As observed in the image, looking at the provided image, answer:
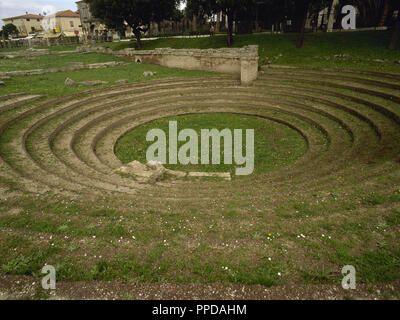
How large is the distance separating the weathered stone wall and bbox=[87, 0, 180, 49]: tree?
8.81 metres

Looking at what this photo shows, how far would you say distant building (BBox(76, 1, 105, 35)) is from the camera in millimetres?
67062

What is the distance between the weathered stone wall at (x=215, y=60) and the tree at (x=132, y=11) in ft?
28.9

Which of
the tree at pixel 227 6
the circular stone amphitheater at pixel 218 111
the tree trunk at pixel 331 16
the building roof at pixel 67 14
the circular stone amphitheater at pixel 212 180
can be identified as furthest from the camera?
the building roof at pixel 67 14

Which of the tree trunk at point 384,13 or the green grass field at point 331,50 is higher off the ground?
the tree trunk at point 384,13

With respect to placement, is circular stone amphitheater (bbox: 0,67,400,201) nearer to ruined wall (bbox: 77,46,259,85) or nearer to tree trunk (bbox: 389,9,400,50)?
ruined wall (bbox: 77,46,259,85)

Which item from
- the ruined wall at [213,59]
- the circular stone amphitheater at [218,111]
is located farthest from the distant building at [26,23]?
the circular stone amphitheater at [218,111]

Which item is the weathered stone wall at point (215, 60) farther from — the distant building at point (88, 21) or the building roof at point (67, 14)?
the building roof at point (67, 14)

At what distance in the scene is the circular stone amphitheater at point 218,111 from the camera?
796 centimetres

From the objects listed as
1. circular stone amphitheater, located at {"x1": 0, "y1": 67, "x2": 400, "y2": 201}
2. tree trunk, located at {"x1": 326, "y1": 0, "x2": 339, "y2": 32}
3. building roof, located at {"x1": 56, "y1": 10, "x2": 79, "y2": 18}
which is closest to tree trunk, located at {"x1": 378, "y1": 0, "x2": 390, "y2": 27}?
tree trunk, located at {"x1": 326, "y1": 0, "x2": 339, "y2": 32}

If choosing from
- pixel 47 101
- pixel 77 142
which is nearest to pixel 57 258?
pixel 77 142

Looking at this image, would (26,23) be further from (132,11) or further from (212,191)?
(212,191)

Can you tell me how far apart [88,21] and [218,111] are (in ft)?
225

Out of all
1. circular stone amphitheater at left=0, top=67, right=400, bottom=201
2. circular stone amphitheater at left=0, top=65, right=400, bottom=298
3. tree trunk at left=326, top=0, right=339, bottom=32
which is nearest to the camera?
circular stone amphitheater at left=0, top=65, right=400, bottom=298
